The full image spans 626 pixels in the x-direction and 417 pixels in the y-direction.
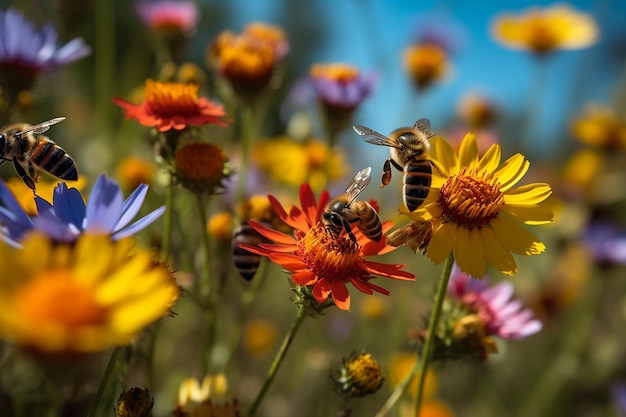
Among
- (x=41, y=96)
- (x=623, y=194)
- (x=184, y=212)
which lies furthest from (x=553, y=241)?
(x=41, y=96)

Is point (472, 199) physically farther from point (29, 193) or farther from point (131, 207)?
point (29, 193)

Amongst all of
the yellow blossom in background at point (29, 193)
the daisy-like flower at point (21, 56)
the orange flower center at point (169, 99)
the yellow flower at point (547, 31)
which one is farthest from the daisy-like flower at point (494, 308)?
the yellow flower at point (547, 31)

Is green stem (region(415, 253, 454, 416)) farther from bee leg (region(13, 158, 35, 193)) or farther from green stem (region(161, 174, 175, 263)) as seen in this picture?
bee leg (region(13, 158, 35, 193))

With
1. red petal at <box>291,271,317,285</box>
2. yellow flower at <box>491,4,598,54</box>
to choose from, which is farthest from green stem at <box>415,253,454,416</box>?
yellow flower at <box>491,4,598,54</box>

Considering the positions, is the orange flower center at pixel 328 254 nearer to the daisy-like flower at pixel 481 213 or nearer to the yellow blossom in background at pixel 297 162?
the daisy-like flower at pixel 481 213

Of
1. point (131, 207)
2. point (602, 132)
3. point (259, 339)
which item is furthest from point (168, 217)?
point (602, 132)

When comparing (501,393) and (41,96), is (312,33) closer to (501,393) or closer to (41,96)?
(501,393)
